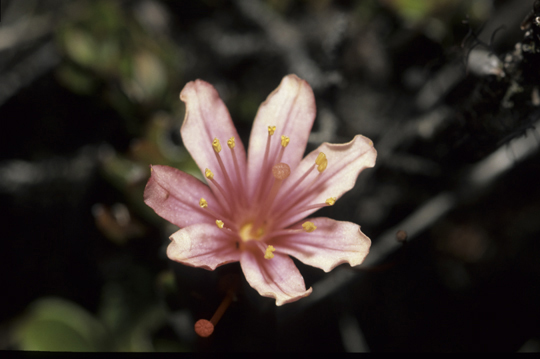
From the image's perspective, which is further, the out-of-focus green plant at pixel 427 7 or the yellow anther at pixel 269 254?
the out-of-focus green plant at pixel 427 7

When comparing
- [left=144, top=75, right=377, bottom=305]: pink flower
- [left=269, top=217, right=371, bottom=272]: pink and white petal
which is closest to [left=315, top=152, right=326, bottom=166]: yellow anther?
[left=144, top=75, right=377, bottom=305]: pink flower

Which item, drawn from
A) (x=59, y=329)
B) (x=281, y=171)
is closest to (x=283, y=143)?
(x=281, y=171)

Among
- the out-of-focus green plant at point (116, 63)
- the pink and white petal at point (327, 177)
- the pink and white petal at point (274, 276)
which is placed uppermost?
the out-of-focus green plant at point (116, 63)

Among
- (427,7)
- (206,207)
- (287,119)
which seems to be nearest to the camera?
(206,207)

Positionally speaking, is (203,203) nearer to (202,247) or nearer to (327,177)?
(202,247)

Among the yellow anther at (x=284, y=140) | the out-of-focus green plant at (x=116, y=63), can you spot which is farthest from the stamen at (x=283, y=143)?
the out-of-focus green plant at (x=116, y=63)

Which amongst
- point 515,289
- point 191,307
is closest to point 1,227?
point 191,307

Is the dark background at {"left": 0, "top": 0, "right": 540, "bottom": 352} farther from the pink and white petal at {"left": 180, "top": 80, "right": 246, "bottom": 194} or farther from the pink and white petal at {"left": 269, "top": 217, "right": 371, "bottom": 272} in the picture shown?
the pink and white petal at {"left": 180, "top": 80, "right": 246, "bottom": 194}

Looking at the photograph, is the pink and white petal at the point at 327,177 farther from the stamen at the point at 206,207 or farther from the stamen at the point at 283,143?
the stamen at the point at 206,207
